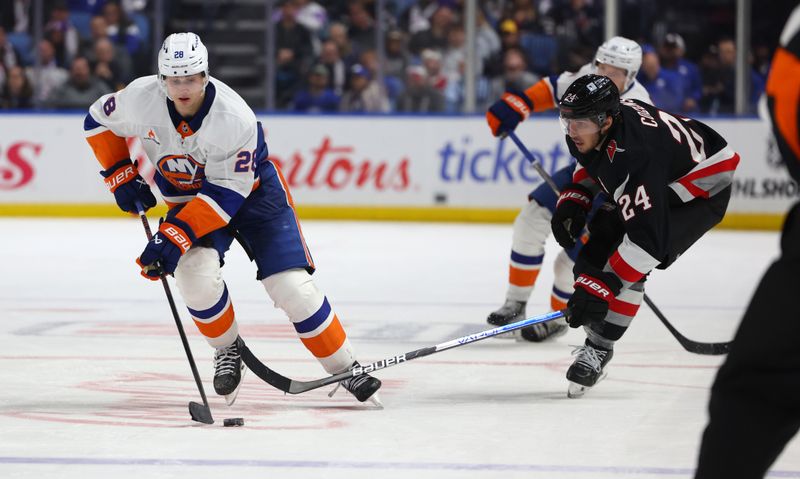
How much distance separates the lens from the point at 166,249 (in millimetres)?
3217

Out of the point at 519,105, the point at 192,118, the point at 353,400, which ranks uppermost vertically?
the point at 192,118

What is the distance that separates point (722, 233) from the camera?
8938 millimetres

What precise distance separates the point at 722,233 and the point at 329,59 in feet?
10.8

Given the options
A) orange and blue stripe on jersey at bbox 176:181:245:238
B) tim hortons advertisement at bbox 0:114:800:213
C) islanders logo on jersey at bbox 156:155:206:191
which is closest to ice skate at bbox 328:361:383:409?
orange and blue stripe on jersey at bbox 176:181:245:238

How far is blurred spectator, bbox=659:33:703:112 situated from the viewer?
9.61m

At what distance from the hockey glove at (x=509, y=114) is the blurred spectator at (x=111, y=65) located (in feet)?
19.0

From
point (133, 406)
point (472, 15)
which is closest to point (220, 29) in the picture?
point (472, 15)

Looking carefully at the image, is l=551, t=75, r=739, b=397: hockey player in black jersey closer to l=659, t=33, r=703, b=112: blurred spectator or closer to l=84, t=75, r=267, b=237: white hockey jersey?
l=84, t=75, r=267, b=237: white hockey jersey

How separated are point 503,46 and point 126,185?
659 cm

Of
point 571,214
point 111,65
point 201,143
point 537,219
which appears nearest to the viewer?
point 201,143

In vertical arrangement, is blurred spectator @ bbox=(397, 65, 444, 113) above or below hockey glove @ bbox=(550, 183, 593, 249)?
below

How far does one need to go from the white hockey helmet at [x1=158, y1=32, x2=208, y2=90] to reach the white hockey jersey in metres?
0.11

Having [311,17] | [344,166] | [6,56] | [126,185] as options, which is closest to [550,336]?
[126,185]

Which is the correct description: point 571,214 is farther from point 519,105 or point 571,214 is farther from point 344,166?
point 344,166
